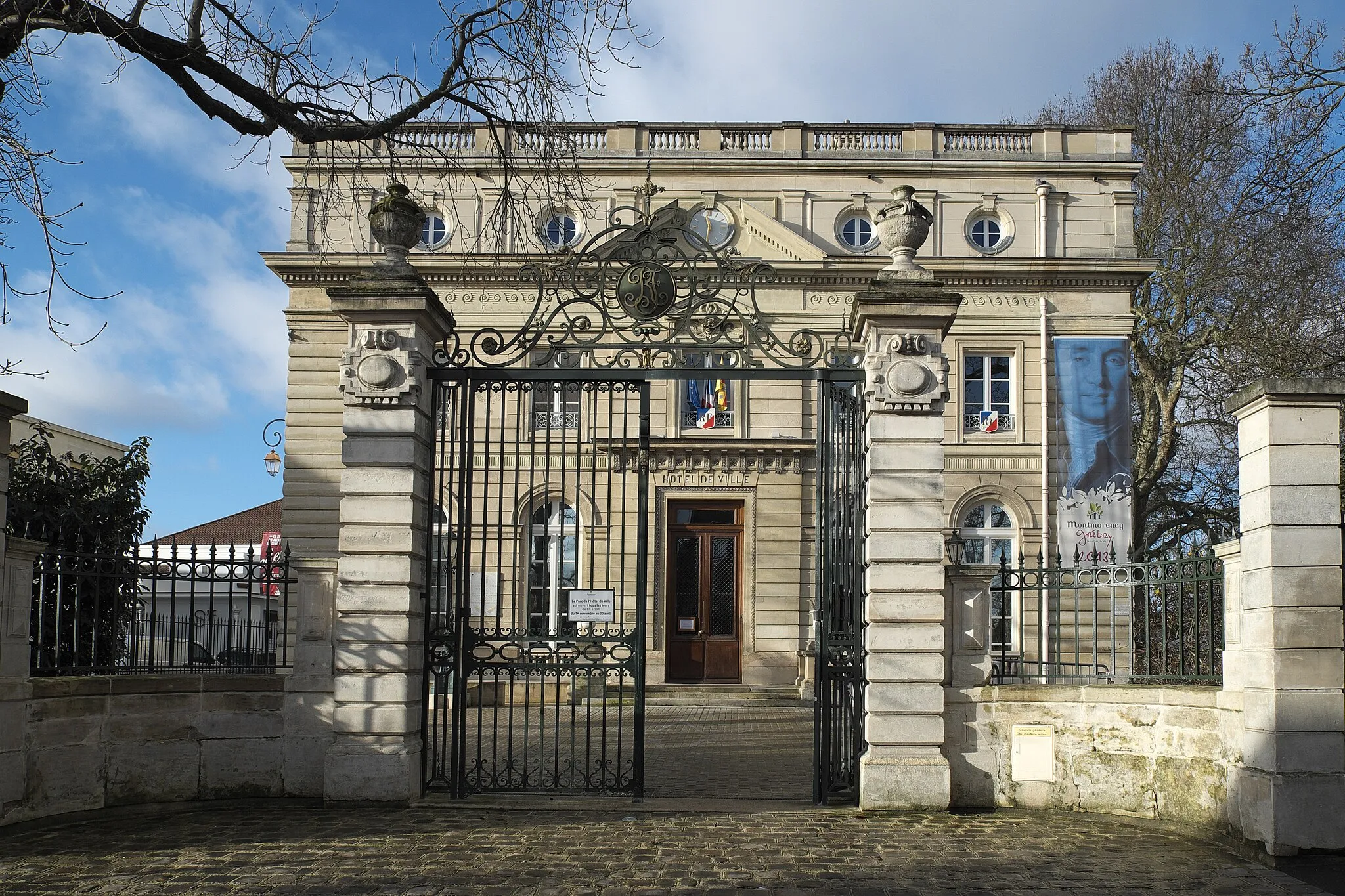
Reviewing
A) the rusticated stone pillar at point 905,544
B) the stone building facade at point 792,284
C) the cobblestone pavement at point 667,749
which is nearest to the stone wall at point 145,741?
the cobblestone pavement at point 667,749

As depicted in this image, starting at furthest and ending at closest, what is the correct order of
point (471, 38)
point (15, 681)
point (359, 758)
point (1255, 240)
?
point (1255, 240) → point (471, 38) → point (359, 758) → point (15, 681)

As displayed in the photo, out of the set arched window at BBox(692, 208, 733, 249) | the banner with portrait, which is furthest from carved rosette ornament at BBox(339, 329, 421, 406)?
the banner with portrait

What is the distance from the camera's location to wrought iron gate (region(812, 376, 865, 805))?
9805mm

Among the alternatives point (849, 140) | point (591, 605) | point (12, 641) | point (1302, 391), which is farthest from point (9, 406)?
point (849, 140)

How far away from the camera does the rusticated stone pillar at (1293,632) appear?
7840 millimetres

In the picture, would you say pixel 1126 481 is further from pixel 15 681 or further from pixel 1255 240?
pixel 15 681

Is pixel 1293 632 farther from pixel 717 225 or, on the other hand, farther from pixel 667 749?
pixel 717 225

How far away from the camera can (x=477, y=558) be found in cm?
1981

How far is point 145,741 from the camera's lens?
9.66 m

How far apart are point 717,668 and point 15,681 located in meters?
16.1

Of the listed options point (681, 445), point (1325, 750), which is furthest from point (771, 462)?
point (1325, 750)

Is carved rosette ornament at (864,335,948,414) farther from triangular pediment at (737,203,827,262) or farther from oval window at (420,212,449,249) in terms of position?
oval window at (420,212,449,249)

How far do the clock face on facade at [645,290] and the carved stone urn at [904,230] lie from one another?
1.94 m

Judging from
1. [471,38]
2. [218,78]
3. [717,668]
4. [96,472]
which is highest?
[471,38]
